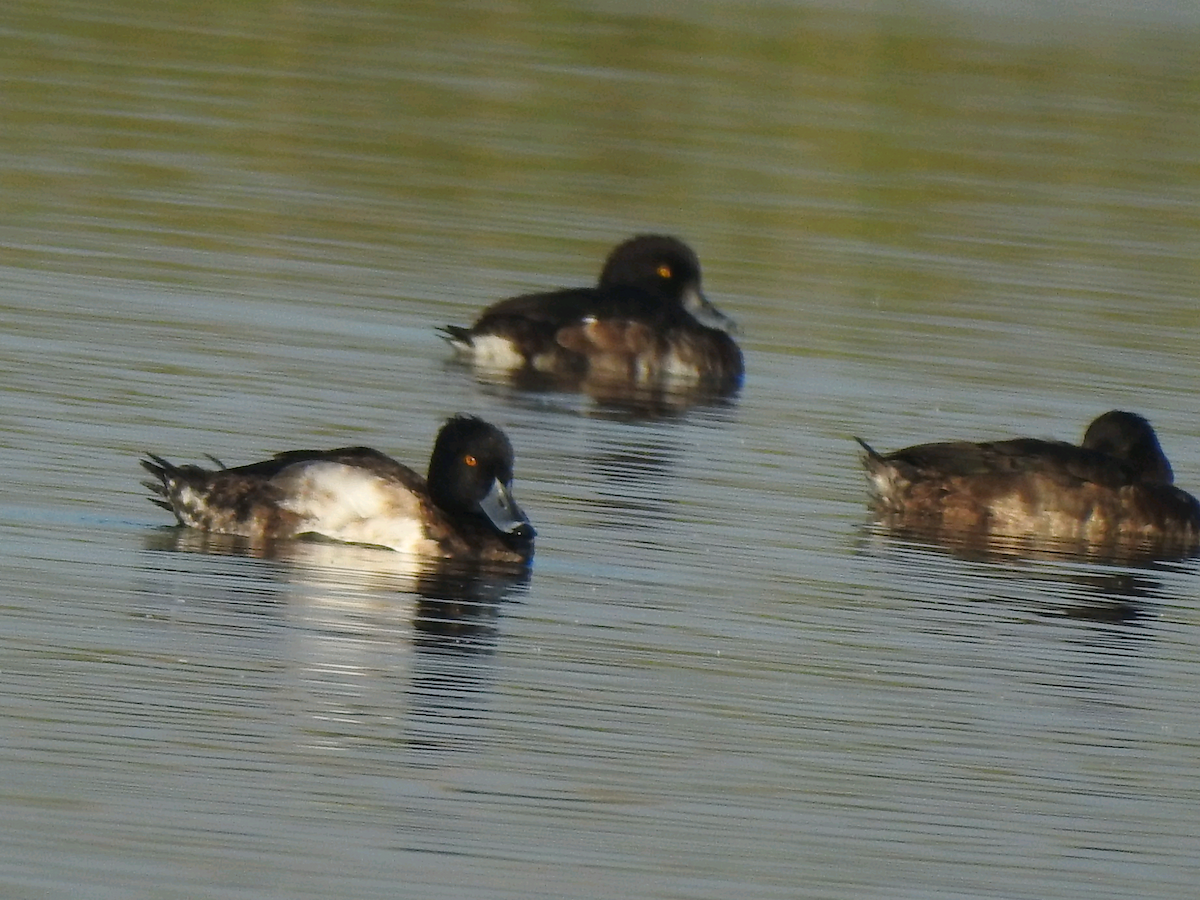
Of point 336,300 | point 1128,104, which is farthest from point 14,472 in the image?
point 1128,104

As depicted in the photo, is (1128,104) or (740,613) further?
(1128,104)

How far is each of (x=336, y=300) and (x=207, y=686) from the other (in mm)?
9892

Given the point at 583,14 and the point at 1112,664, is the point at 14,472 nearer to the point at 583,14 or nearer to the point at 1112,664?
the point at 1112,664

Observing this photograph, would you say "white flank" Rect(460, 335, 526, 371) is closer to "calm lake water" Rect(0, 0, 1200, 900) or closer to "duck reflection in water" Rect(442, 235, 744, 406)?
"duck reflection in water" Rect(442, 235, 744, 406)

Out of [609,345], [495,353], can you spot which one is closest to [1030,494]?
[495,353]

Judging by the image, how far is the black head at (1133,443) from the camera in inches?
619

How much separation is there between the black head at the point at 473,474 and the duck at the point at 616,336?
527 cm

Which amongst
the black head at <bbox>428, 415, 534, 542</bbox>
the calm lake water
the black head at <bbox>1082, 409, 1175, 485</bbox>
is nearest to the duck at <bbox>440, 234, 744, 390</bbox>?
the calm lake water

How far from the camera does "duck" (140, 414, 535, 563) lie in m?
13.0

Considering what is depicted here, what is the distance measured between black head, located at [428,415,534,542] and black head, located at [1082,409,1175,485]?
3.76m

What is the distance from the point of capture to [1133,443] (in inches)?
623

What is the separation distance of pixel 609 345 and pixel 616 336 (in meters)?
0.08

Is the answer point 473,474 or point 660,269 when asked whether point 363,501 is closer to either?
point 473,474

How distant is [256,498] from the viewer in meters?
13.0
